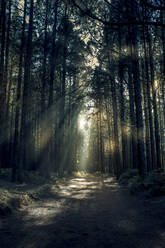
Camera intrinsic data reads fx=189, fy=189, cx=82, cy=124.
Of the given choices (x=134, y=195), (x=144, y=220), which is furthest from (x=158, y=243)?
(x=134, y=195)

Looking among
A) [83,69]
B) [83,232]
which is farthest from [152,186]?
[83,69]

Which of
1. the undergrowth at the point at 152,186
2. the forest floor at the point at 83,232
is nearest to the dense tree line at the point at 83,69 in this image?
the undergrowth at the point at 152,186

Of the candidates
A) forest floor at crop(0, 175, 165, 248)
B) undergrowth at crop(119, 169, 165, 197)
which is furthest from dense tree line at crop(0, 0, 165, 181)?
forest floor at crop(0, 175, 165, 248)

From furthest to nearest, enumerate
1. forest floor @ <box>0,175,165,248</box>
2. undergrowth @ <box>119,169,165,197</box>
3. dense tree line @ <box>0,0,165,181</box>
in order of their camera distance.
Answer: dense tree line @ <box>0,0,165,181</box>, undergrowth @ <box>119,169,165,197</box>, forest floor @ <box>0,175,165,248</box>

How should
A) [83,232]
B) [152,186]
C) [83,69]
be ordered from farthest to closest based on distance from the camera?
[83,69], [152,186], [83,232]

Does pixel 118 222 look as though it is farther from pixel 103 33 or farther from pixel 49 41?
pixel 49 41

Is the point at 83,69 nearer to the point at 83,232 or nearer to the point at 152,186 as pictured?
the point at 152,186

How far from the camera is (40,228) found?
3734mm

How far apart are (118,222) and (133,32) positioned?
9904mm

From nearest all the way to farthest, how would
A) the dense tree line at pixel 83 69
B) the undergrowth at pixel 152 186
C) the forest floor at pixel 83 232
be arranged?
the forest floor at pixel 83 232 → the undergrowth at pixel 152 186 → the dense tree line at pixel 83 69

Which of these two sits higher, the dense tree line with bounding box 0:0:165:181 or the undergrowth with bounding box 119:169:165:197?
the dense tree line with bounding box 0:0:165:181

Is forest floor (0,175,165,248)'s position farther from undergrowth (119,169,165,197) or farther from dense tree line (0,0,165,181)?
dense tree line (0,0,165,181)

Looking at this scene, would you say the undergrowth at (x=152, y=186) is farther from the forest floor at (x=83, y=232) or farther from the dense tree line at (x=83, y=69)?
the forest floor at (x=83, y=232)

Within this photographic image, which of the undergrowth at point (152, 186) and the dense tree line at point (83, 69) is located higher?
the dense tree line at point (83, 69)
